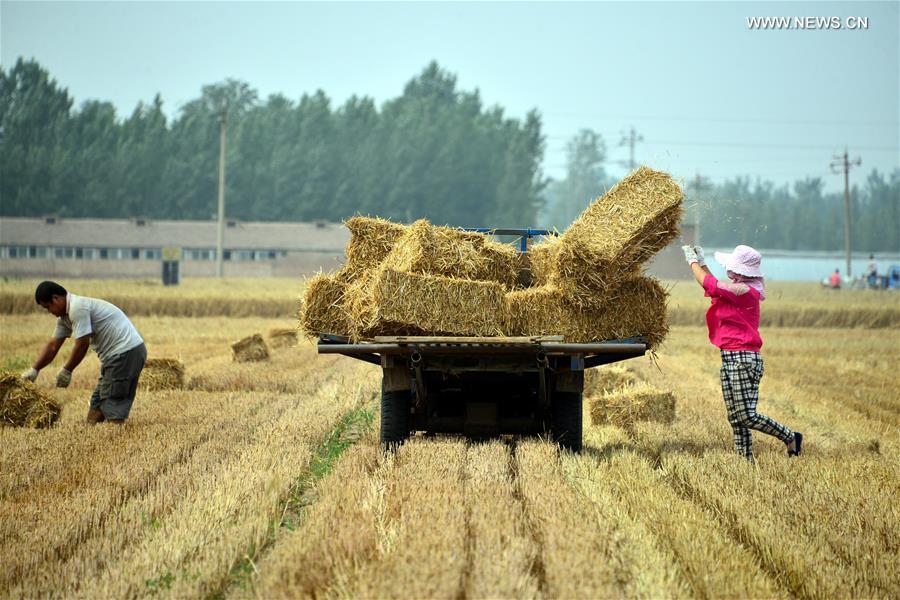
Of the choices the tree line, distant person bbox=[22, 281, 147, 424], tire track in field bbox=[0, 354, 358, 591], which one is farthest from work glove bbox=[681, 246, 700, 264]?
the tree line

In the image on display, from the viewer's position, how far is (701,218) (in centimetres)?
1091

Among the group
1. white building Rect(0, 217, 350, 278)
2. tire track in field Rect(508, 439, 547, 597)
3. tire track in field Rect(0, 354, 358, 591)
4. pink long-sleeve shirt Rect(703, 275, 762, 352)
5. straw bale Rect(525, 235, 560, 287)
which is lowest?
tire track in field Rect(0, 354, 358, 591)

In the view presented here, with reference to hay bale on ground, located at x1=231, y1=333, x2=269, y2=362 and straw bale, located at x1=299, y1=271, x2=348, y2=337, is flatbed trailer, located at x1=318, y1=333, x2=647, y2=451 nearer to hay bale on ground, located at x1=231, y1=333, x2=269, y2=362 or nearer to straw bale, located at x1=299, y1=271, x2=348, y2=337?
straw bale, located at x1=299, y1=271, x2=348, y2=337

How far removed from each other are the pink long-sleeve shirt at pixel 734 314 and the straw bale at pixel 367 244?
114 inches

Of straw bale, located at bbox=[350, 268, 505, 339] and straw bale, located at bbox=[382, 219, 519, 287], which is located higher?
straw bale, located at bbox=[382, 219, 519, 287]

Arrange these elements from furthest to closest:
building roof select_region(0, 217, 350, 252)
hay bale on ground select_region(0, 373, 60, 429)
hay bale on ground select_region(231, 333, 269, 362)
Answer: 1. building roof select_region(0, 217, 350, 252)
2. hay bale on ground select_region(231, 333, 269, 362)
3. hay bale on ground select_region(0, 373, 60, 429)

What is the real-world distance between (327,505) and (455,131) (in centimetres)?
11002

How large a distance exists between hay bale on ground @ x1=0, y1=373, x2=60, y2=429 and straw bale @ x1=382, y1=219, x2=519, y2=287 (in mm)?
4539

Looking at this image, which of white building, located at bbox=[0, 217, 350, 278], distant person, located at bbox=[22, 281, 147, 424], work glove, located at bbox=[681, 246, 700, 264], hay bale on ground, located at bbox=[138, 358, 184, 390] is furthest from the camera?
white building, located at bbox=[0, 217, 350, 278]

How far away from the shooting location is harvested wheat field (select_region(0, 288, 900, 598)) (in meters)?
6.06

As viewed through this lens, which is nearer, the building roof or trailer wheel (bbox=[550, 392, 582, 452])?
trailer wheel (bbox=[550, 392, 582, 452])

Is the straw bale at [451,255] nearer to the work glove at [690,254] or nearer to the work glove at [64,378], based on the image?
the work glove at [690,254]

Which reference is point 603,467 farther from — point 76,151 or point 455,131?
point 455,131

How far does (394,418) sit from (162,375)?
690 centimetres
